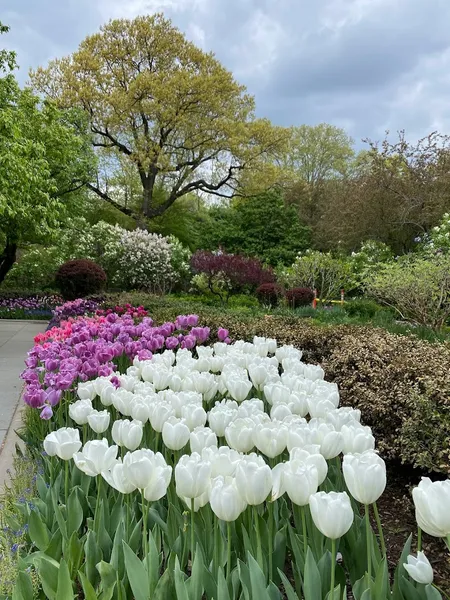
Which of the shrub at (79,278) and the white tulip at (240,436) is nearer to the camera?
the white tulip at (240,436)

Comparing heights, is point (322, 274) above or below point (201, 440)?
above

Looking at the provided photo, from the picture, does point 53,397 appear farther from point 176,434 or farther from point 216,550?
point 216,550

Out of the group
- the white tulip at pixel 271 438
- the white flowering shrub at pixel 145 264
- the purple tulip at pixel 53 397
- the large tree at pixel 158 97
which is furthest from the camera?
the large tree at pixel 158 97

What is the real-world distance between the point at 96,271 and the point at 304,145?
25822mm

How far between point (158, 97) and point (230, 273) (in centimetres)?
1131

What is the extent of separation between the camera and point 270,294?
15156 millimetres

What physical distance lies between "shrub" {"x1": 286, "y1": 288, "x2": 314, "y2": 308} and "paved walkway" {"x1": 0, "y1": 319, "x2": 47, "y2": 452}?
6.43 meters

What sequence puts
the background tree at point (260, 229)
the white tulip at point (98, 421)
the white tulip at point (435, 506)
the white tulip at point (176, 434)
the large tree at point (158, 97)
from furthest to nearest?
the background tree at point (260, 229) < the large tree at point (158, 97) < the white tulip at point (98, 421) < the white tulip at point (176, 434) < the white tulip at point (435, 506)

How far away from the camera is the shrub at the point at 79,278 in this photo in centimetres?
1648

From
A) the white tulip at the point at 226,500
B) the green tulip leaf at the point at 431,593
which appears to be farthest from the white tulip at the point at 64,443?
the green tulip leaf at the point at 431,593

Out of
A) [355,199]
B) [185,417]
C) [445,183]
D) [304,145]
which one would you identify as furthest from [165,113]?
[185,417]

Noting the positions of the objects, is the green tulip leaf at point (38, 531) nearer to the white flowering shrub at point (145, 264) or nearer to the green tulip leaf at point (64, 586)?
the green tulip leaf at point (64, 586)

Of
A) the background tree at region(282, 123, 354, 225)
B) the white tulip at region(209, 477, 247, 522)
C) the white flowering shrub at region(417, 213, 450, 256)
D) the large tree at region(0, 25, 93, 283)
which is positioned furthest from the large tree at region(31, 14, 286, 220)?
the white tulip at region(209, 477, 247, 522)

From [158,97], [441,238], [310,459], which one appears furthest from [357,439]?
[158,97]
